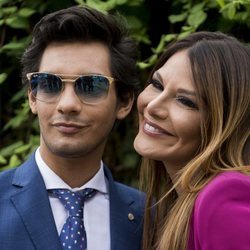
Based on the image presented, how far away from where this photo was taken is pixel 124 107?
2973 mm

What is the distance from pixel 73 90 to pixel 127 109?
0.32 meters

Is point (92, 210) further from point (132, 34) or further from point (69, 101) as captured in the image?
point (132, 34)

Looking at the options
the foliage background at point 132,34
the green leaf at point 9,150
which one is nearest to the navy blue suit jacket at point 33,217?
the foliage background at point 132,34

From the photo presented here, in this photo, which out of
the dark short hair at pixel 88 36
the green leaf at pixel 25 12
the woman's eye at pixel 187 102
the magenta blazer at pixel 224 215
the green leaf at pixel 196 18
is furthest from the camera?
the green leaf at pixel 25 12

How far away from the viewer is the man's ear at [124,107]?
2.94 m

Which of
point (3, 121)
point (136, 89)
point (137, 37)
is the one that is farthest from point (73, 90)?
point (3, 121)

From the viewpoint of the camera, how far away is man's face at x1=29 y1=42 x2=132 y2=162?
2695 mm

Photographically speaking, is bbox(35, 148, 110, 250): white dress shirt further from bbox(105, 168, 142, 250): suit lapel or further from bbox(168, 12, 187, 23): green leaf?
bbox(168, 12, 187, 23): green leaf

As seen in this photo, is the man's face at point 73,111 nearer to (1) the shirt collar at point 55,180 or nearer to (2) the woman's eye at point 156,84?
(1) the shirt collar at point 55,180

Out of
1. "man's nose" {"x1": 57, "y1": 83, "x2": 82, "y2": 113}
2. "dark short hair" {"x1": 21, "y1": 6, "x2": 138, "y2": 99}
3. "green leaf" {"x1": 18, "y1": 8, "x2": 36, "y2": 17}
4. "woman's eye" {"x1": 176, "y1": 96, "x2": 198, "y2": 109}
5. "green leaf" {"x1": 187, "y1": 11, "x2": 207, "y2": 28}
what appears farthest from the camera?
"green leaf" {"x1": 18, "y1": 8, "x2": 36, "y2": 17}

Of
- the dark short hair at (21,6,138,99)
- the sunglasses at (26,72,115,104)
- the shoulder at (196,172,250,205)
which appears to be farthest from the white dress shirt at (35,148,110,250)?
the shoulder at (196,172,250,205)

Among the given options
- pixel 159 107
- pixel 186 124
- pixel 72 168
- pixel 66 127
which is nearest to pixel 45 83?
pixel 66 127

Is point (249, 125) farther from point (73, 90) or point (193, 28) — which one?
point (193, 28)

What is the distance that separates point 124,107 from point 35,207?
21.6 inches
